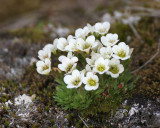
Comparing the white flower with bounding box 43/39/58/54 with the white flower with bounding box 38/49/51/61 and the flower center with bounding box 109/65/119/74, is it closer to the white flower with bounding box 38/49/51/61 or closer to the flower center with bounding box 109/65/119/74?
the white flower with bounding box 38/49/51/61

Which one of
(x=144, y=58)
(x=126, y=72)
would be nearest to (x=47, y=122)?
(x=126, y=72)

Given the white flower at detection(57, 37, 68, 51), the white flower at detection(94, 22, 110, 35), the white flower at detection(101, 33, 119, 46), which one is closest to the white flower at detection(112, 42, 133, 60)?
the white flower at detection(101, 33, 119, 46)

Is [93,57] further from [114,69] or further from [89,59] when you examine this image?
[114,69]

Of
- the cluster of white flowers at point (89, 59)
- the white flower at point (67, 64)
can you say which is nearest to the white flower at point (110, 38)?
the cluster of white flowers at point (89, 59)

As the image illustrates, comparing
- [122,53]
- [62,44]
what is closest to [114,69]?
[122,53]

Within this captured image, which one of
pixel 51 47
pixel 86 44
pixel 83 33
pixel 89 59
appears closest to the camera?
pixel 89 59
